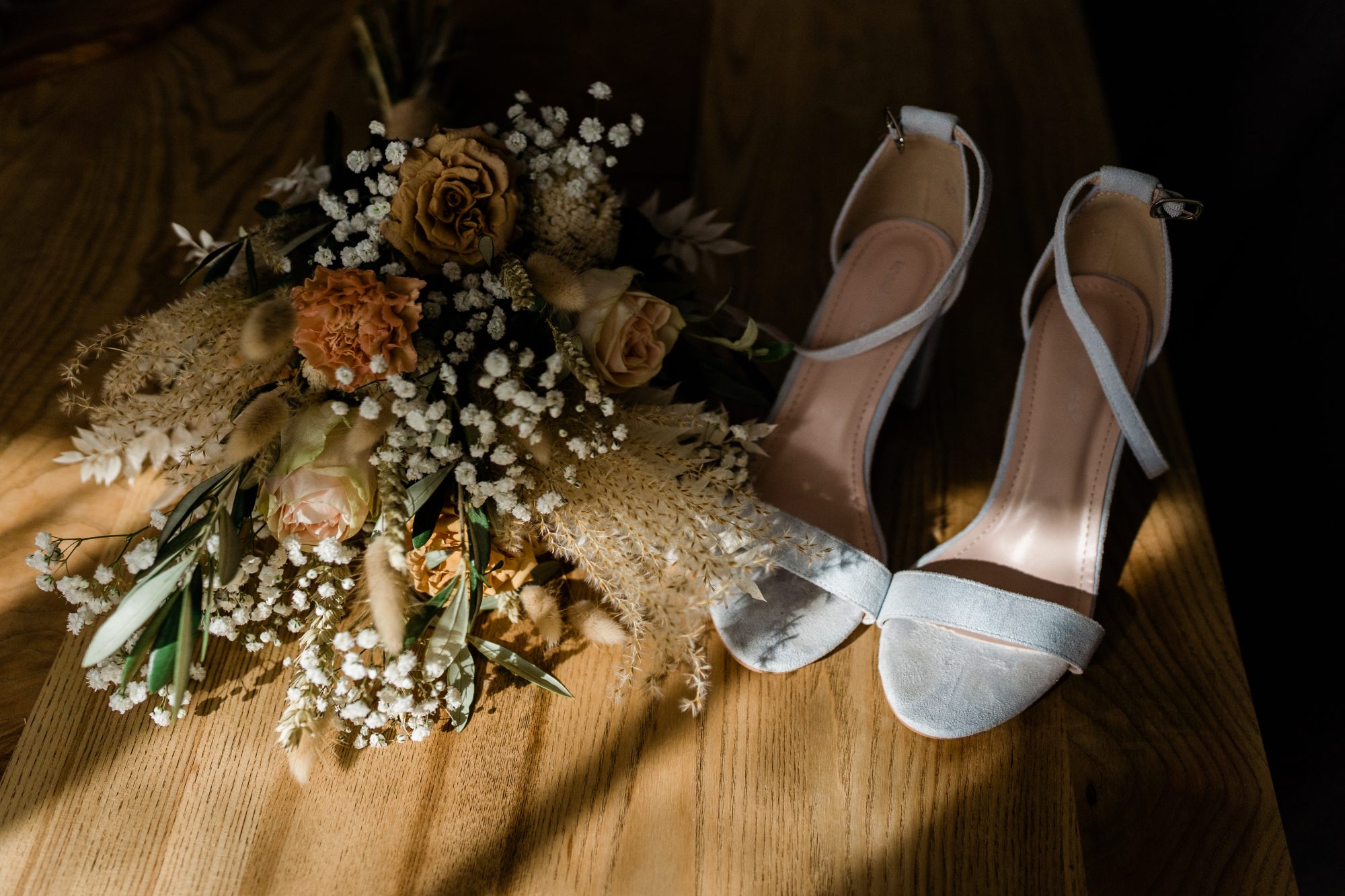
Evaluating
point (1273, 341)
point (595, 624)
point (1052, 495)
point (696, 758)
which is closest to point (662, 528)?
point (595, 624)

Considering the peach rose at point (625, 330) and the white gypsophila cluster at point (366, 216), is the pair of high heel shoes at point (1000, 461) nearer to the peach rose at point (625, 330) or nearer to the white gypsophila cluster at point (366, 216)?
the peach rose at point (625, 330)

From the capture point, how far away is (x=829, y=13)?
134 cm

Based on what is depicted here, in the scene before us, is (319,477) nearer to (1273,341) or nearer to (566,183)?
(566,183)

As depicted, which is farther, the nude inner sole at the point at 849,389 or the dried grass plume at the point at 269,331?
the nude inner sole at the point at 849,389

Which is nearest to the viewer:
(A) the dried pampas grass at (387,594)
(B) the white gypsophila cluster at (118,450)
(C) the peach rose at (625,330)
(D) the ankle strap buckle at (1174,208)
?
(A) the dried pampas grass at (387,594)

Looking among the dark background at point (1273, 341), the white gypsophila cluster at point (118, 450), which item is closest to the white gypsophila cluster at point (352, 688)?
the white gypsophila cluster at point (118, 450)

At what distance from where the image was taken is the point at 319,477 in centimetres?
66

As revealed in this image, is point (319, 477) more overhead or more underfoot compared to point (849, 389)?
more overhead

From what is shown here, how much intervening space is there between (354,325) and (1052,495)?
0.78 metres

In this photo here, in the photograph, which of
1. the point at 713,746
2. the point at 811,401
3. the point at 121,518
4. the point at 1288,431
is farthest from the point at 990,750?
the point at 121,518

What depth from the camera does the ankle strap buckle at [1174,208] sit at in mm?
827

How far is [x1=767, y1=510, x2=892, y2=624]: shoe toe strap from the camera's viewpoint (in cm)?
86

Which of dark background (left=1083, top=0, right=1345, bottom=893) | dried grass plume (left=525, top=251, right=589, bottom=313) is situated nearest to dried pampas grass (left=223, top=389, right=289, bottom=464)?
dried grass plume (left=525, top=251, right=589, bottom=313)

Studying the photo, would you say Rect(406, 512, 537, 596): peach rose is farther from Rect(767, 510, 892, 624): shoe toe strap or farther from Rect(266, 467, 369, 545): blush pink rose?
Rect(767, 510, 892, 624): shoe toe strap
